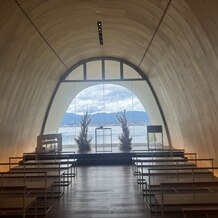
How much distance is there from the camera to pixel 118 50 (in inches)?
600

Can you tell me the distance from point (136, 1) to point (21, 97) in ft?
17.0

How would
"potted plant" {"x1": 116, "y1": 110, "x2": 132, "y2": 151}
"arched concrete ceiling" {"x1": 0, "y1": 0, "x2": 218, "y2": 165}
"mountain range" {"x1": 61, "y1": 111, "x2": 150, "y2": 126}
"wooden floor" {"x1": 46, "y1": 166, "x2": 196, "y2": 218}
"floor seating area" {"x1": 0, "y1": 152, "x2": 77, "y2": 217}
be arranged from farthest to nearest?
"mountain range" {"x1": 61, "y1": 111, "x2": 150, "y2": 126} < "potted plant" {"x1": 116, "y1": 110, "x2": 132, "y2": 151} < "arched concrete ceiling" {"x1": 0, "y1": 0, "x2": 218, "y2": 165} < "wooden floor" {"x1": 46, "y1": 166, "x2": 196, "y2": 218} < "floor seating area" {"x1": 0, "y1": 152, "x2": 77, "y2": 217}

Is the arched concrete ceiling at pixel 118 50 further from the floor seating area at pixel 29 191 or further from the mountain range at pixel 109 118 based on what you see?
the floor seating area at pixel 29 191

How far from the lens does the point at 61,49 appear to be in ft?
42.2

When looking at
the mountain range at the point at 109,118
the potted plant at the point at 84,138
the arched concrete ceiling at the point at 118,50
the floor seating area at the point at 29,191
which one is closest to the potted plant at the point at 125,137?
the mountain range at the point at 109,118

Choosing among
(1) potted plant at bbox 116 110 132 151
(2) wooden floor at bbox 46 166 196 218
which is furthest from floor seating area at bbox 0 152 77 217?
(1) potted plant at bbox 116 110 132 151

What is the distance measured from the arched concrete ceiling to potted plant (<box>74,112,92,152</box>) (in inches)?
81.4

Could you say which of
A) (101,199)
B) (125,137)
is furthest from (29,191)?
(125,137)

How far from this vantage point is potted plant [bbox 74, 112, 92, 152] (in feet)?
53.9

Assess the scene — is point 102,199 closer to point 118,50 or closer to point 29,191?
point 29,191

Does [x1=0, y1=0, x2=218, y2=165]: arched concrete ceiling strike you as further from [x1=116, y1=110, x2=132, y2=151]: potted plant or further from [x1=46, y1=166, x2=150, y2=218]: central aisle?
[x1=46, y1=166, x2=150, y2=218]: central aisle

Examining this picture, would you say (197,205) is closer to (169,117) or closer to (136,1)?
(136,1)

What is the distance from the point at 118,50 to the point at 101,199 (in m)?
8.68

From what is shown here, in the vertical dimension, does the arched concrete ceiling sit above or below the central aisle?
above
